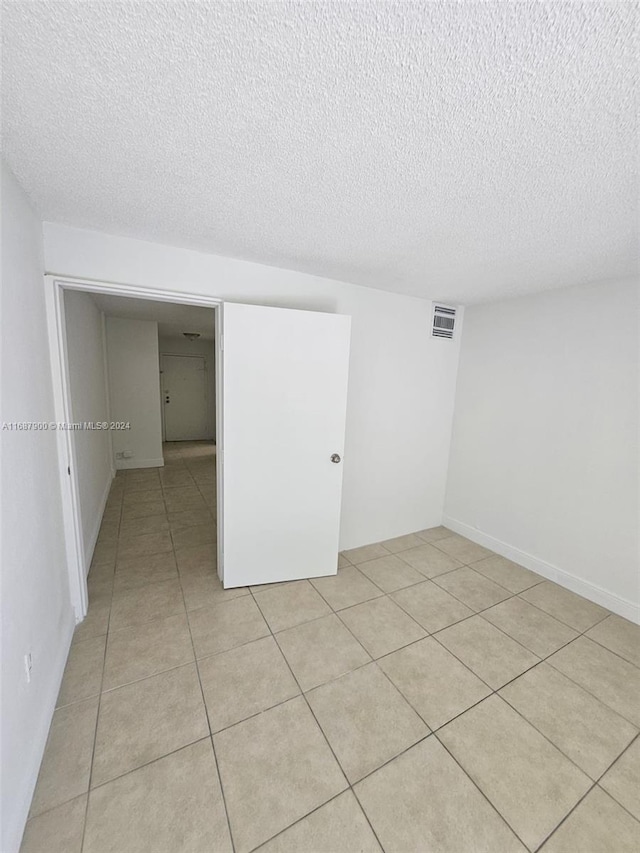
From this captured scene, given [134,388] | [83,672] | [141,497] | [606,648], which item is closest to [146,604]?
[83,672]

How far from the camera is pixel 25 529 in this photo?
1.31 meters

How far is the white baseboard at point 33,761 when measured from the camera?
41.0 inches

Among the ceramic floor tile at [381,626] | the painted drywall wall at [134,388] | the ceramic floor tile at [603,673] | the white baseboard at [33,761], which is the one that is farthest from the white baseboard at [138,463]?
the ceramic floor tile at [603,673]

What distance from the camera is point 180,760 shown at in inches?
52.9

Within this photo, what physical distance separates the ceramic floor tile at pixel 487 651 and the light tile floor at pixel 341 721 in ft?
0.03

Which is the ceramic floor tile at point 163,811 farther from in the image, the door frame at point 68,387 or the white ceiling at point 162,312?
the white ceiling at point 162,312

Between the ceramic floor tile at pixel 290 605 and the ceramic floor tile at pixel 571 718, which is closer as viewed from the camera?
the ceramic floor tile at pixel 571 718

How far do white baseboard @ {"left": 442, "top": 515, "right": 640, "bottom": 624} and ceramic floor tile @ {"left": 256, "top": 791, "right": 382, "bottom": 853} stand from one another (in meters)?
2.25

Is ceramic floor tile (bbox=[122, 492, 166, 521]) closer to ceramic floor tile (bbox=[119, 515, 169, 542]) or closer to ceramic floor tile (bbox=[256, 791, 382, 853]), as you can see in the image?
ceramic floor tile (bbox=[119, 515, 169, 542])

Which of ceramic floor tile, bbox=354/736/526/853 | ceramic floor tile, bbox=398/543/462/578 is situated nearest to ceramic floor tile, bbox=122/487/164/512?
ceramic floor tile, bbox=398/543/462/578

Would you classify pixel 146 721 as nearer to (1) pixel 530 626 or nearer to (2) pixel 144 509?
(1) pixel 530 626

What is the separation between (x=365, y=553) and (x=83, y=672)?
2105mm

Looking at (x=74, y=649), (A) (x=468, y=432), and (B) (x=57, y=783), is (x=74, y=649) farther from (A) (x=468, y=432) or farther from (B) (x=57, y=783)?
(A) (x=468, y=432)

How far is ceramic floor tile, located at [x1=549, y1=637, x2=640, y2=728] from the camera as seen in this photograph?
1.69 m
